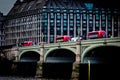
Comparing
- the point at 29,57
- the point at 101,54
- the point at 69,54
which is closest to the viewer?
the point at 101,54

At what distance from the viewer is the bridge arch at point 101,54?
3083 inches

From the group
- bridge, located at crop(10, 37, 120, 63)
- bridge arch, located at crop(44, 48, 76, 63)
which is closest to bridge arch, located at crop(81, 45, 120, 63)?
bridge, located at crop(10, 37, 120, 63)

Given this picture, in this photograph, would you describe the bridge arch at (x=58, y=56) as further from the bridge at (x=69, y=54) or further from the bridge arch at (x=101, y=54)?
the bridge arch at (x=101, y=54)

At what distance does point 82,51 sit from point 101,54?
435cm

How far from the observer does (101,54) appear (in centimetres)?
8219

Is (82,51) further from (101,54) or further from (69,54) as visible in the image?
(69,54)

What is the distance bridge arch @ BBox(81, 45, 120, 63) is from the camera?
7831cm

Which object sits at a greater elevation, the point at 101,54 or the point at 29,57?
the point at 101,54

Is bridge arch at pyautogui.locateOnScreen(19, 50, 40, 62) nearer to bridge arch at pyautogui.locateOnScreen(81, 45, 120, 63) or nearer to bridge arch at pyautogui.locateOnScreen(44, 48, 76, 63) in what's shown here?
bridge arch at pyautogui.locateOnScreen(44, 48, 76, 63)

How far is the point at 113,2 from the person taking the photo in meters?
171

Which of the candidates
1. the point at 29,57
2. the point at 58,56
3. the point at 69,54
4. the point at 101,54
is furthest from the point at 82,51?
the point at 29,57

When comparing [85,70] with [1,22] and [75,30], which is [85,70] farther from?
[1,22]

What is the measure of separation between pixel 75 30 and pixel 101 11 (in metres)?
12.4

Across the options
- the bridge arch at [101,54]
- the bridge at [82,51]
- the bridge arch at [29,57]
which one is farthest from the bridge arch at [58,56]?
the bridge arch at [29,57]
